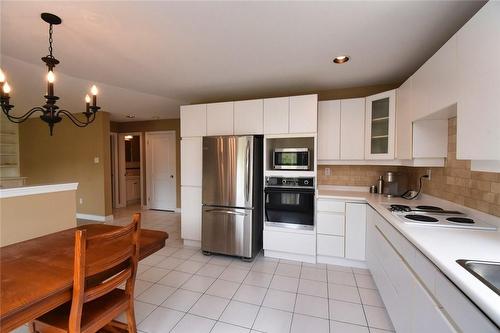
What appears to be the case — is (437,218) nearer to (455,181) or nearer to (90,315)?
(455,181)

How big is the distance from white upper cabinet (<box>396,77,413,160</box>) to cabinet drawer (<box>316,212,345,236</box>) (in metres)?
0.97

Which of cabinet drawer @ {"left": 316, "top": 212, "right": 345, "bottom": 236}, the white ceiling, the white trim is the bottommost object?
cabinet drawer @ {"left": 316, "top": 212, "right": 345, "bottom": 236}

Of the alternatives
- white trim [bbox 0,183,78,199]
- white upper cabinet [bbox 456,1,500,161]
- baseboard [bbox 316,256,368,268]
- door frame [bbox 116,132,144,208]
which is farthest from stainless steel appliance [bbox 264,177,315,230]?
door frame [bbox 116,132,144,208]

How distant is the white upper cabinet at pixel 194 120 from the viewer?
3.34 m

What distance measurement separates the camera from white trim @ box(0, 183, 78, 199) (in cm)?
233

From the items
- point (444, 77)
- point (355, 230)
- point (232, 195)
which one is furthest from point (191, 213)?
point (444, 77)

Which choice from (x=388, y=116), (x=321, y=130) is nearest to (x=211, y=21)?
(x=321, y=130)

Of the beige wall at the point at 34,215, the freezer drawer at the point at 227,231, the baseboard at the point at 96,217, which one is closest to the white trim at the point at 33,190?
the beige wall at the point at 34,215

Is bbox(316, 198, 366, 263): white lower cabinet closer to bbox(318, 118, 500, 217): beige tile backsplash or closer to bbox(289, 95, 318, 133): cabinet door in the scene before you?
bbox(318, 118, 500, 217): beige tile backsplash

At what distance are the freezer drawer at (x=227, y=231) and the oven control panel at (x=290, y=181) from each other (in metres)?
0.48

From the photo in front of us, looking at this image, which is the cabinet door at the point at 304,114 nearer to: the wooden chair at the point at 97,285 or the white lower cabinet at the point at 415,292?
the white lower cabinet at the point at 415,292

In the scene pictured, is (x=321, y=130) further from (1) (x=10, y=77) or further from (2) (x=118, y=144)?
(2) (x=118, y=144)

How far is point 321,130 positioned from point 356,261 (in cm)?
172

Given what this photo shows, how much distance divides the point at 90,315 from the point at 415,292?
184 centimetres
